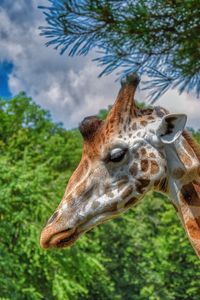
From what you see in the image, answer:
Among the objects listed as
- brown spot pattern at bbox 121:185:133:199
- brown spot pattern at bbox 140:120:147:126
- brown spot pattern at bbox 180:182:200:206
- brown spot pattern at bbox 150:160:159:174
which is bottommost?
brown spot pattern at bbox 180:182:200:206

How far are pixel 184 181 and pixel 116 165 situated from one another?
213mm

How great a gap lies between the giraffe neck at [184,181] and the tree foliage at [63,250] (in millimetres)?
5244

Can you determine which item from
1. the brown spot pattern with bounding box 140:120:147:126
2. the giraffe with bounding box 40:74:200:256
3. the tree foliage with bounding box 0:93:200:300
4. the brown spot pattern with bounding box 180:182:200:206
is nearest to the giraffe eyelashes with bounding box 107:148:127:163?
the giraffe with bounding box 40:74:200:256

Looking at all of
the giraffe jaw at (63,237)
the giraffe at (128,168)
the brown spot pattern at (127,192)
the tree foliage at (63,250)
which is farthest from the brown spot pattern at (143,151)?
the tree foliage at (63,250)

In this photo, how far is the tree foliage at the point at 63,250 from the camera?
24.6ft

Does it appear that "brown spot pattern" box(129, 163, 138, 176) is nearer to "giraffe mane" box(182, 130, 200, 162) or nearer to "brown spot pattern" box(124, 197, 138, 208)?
"brown spot pattern" box(124, 197, 138, 208)

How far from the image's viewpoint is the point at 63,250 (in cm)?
817

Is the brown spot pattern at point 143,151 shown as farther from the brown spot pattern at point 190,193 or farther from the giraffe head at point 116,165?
the brown spot pattern at point 190,193

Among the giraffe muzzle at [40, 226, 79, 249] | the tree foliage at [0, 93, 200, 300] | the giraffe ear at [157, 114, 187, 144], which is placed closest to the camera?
the giraffe muzzle at [40, 226, 79, 249]

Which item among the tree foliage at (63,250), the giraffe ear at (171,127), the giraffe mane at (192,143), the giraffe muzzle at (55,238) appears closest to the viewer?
the giraffe muzzle at (55,238)

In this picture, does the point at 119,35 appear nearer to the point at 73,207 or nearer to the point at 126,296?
the point at 73,207

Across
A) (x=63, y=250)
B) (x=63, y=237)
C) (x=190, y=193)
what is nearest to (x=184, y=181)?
(x=190, y=193)

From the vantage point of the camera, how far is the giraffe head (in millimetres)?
1551

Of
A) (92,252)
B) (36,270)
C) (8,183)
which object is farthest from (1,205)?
(92,252)
